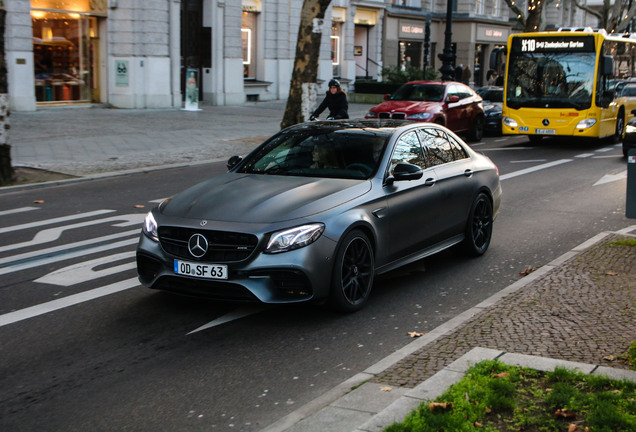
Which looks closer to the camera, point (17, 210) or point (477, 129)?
point (17, 210)

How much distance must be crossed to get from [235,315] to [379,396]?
2.27 m

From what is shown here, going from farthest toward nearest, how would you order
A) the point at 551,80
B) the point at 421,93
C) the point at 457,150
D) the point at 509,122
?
the point at 421,93 → the point at 509,122 → the point at 551,80 → the point at 457,150

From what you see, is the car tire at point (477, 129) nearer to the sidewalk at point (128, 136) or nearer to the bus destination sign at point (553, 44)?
the bus destination sign at point (553, 44)

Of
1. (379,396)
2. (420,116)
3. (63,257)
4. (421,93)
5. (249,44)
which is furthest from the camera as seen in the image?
(249,44)

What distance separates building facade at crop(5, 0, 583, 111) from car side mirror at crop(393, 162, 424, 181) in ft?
46.3

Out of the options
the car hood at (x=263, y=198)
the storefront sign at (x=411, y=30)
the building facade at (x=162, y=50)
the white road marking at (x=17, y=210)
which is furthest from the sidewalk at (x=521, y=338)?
the storefront sign at (x=411, y=30)

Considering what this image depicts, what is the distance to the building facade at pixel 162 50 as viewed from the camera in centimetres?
2666

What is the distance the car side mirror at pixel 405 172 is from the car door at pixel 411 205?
102 millimetres

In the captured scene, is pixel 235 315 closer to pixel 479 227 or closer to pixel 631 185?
pixel 479 227

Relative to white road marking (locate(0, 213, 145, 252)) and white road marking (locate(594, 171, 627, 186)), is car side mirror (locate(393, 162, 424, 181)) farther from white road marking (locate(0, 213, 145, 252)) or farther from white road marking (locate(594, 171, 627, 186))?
white road marking (locate(594, 171, 627, 186))

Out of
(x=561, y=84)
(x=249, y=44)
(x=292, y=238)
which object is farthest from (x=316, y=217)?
(x=249, y=44)

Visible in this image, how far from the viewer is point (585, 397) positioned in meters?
4.39

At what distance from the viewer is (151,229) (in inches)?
265

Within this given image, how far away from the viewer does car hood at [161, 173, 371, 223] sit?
20.9ft
